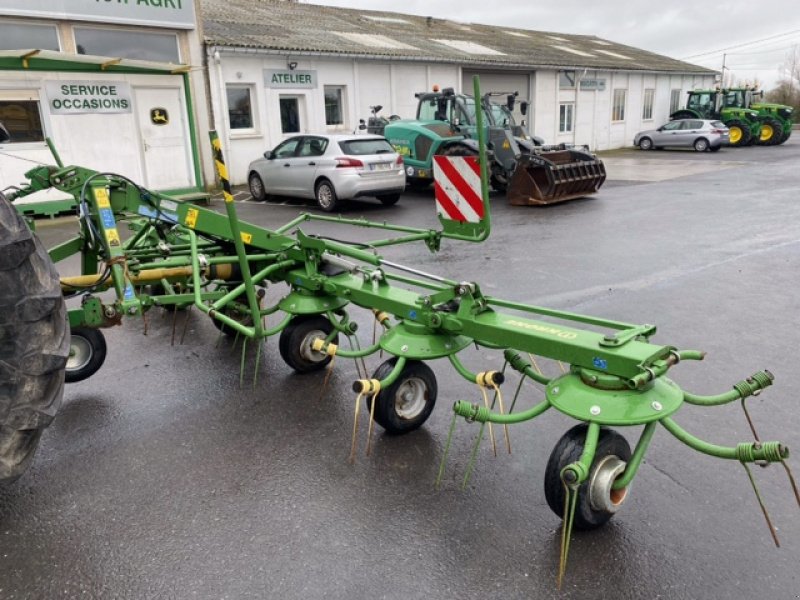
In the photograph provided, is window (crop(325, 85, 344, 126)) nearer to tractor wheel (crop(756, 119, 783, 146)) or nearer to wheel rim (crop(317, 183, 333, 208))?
wheel rim (crop(317, 183, 333, 208))

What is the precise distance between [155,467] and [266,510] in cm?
84

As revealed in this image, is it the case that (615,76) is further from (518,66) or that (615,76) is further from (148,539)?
(148,539)

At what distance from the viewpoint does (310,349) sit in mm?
4953

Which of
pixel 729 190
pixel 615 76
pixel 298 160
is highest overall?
pixel 615 76

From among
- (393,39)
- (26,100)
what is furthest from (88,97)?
(393,39)

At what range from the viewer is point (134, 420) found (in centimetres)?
434

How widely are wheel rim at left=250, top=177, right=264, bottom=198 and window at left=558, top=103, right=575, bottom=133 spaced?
54.2 feet

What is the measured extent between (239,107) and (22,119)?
19.0 feet

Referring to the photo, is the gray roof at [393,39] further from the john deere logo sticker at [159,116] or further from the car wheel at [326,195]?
the car wheel at [326,195]

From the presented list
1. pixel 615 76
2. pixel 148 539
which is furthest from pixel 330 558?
pixel 615 76

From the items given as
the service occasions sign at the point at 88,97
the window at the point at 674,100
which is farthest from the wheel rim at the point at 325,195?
the window at the point at 674,100

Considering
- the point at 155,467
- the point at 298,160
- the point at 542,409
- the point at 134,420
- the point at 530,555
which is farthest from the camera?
the point at 298,160

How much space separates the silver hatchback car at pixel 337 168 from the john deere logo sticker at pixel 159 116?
2.62 m

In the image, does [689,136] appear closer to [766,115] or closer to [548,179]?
[766,115]
